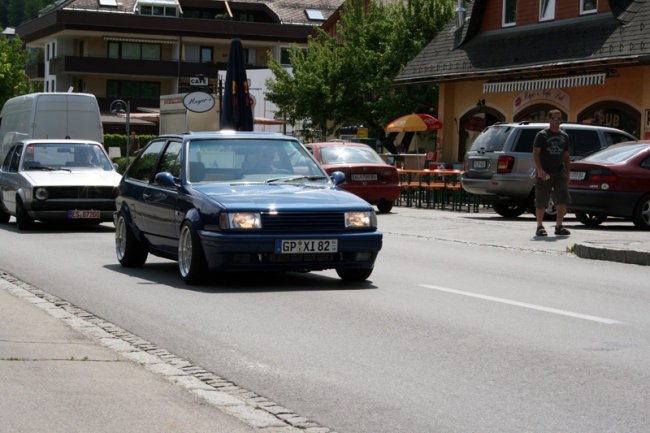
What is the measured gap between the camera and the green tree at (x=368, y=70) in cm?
4850

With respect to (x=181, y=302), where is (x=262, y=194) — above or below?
above

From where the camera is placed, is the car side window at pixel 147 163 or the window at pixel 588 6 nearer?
the car side window at pixel 147 163

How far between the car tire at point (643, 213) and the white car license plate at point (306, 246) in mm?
11114

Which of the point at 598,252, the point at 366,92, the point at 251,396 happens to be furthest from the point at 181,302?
the point at 366,92

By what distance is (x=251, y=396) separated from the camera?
729 cm

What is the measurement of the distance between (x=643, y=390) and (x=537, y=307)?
3896 mm

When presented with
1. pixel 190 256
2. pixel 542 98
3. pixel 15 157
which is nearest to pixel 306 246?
pixel 190 256

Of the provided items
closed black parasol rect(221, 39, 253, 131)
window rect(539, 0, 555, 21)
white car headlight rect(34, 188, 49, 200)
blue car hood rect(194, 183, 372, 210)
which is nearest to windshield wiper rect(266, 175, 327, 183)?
blue car hood rect(194, 183, 372, 210)

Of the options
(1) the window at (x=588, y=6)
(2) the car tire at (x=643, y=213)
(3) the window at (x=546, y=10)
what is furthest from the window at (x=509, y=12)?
(2) the car tire at (x=643, y=213)

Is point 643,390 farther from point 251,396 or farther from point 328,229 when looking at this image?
point 328,229

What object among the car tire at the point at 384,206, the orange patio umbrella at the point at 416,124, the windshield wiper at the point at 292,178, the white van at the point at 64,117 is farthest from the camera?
the orange patio umbrella at the point at 416,124

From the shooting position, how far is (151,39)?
99625 millimetres

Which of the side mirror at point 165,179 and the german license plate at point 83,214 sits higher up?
the side mirror at point 165,179

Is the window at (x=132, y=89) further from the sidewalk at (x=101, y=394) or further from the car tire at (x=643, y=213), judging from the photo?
the sidewalk at (x=101, y=394)
